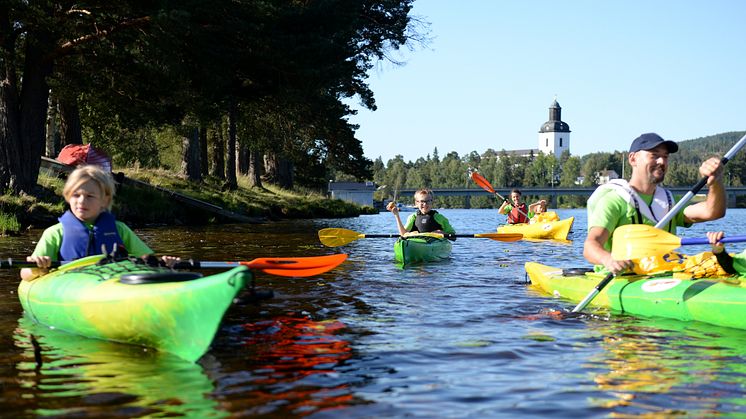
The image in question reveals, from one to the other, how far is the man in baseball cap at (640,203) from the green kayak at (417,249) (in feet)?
19.8

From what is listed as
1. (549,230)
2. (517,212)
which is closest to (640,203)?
(549,230)

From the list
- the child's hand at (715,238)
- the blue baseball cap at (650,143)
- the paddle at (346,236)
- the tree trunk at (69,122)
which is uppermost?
the tree trunk at (69,122)

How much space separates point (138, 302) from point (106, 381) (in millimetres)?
694

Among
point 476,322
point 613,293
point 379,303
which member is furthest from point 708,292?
point 379,303

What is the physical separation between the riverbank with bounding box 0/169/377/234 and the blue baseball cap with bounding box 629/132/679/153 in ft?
45.3

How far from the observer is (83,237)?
7.12 meters

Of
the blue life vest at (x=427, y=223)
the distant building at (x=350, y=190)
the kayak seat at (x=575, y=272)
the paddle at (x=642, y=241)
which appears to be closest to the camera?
the paddle at (x=642, y=241)

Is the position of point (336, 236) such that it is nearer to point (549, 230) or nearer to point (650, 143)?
point (650, 143)

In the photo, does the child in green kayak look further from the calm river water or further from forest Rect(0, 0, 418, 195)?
forest Rect(0, 0, 418, 195)

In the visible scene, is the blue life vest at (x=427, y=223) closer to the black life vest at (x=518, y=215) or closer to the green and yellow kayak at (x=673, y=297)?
the green and yellow kayak at (x=673, y=297)

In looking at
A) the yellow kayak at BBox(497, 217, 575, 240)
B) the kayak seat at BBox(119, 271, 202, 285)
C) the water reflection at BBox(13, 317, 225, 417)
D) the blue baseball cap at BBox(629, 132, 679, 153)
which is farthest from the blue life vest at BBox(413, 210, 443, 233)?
the kayak seat at BBox(119, 271, 202, 285)

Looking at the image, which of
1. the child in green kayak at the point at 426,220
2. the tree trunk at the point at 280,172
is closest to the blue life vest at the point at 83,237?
the child in green kayak at the point at 426,220

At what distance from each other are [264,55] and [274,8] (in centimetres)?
173

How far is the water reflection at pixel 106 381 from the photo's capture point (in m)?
4.60
